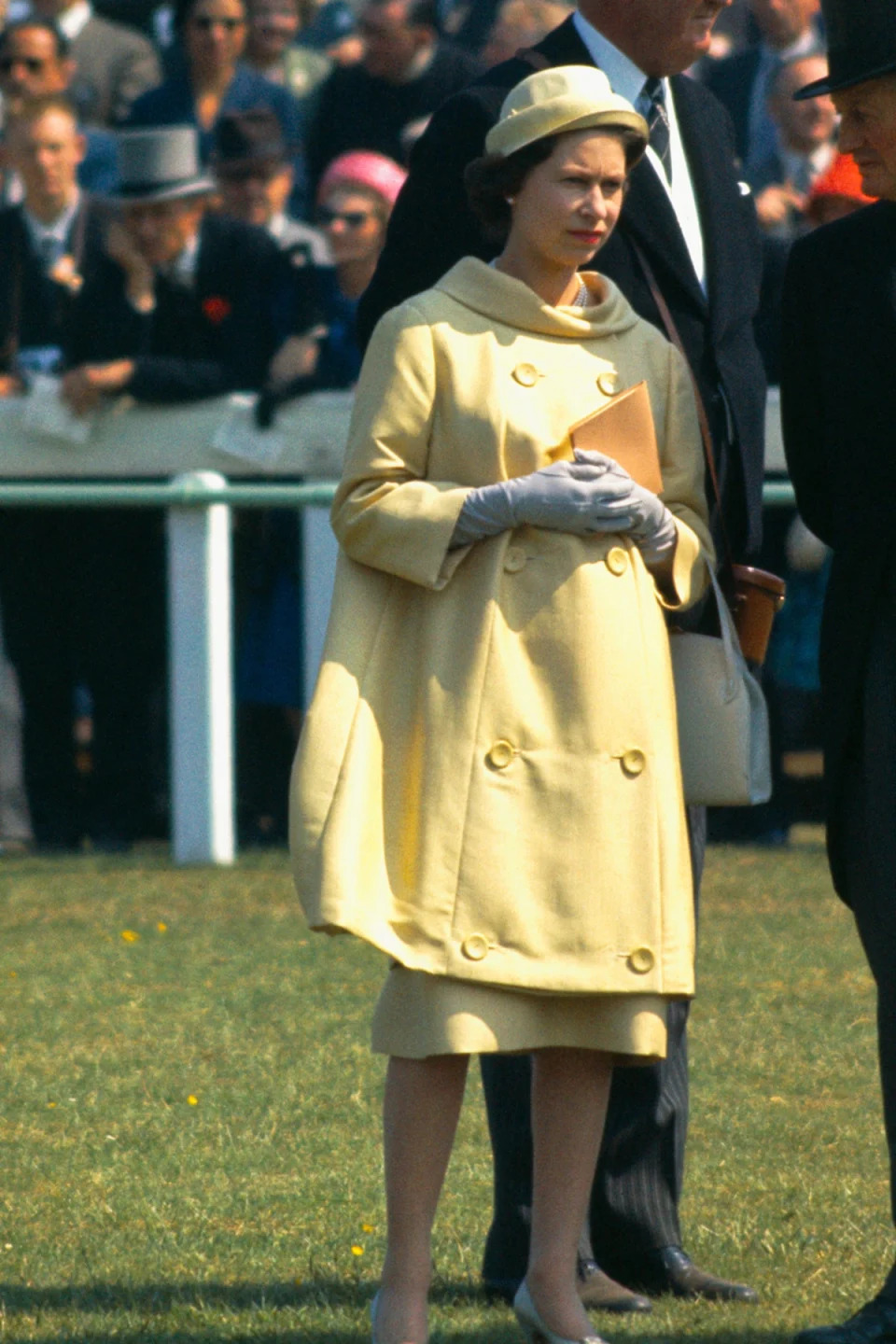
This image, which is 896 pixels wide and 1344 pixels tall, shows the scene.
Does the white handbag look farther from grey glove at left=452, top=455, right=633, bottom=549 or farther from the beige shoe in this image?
the beige shoe

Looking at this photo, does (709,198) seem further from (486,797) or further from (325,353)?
(325,353)

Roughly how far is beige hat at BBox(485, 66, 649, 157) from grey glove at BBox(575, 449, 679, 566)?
1.62ft

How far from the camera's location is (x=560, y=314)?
3996 millimetres

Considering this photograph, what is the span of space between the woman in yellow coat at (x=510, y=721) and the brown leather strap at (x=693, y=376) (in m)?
0.25

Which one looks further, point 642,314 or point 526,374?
point 642,314

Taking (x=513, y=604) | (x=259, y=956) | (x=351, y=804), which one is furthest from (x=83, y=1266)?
(x=259, y=956)

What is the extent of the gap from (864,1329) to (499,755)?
1.05 metres

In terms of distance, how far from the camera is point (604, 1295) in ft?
14.3

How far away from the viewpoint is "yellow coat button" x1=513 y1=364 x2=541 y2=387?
395cm

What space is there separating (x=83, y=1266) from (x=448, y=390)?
1.70 m

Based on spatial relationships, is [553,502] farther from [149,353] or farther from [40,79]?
[40,79]

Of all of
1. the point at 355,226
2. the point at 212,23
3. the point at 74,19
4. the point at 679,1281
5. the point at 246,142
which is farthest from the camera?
the point at 74,19

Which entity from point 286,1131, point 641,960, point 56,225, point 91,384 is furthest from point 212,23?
point 641,960

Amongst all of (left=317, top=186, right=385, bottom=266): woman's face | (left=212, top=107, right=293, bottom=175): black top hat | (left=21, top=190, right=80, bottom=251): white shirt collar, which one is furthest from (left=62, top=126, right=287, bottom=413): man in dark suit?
(left=212, top=107, right=293, bottom=175): black top hat
